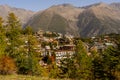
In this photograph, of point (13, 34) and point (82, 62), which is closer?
point (13, 34)

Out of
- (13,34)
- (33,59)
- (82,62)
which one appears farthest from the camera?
(82,62)

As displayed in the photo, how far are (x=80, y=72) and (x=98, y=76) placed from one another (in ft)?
15.2

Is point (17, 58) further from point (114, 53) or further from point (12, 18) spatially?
point (114, 53)

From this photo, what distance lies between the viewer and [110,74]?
7231cm

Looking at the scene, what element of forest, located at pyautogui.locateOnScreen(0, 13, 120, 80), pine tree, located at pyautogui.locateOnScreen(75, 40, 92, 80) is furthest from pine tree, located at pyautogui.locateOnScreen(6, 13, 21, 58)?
pine tree, located at pyautogui.locateOnScreen(75, 40, 92, 80)

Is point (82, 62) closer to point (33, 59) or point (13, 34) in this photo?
point (33, 59)

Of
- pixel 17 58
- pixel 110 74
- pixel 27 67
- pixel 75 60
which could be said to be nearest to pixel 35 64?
pixel 27 67

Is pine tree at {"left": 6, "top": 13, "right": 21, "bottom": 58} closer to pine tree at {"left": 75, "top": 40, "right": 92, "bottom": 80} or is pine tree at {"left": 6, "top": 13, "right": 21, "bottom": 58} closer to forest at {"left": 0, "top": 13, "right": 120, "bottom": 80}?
forest at {"left": 0, "top": 13, "right": 120, "bottom": 80}

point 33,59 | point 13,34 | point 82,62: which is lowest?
point 82,62

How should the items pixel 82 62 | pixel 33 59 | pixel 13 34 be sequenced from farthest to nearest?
1. pixel 82 62
2. pixel 33 59
3. pixel 13 34

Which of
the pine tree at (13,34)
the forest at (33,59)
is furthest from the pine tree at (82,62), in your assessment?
the pine tree at (13,34)

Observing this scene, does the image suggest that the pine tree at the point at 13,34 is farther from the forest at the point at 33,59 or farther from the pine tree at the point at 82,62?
the pine tree at the point at 82,62

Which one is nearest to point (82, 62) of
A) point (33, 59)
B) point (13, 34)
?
point (33, 59)

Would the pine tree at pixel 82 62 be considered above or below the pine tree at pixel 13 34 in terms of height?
below
